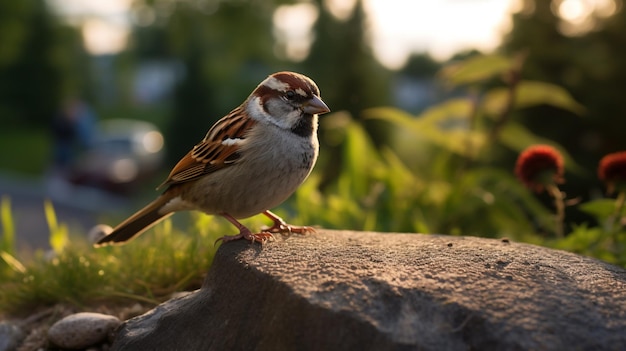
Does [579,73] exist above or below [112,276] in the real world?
above

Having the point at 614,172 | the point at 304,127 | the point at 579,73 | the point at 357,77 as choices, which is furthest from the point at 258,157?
the point at 357,77

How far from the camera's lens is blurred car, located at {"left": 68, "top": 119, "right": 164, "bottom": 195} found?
19297 millimetres

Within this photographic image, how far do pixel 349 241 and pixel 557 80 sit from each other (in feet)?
14.7

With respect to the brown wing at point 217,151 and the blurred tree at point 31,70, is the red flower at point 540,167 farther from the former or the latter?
the blurred tree at point 31,70

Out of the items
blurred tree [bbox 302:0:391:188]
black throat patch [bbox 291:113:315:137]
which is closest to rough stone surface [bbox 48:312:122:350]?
black throat patch [bbox 291:113:315:137]

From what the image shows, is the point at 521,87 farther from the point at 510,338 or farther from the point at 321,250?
the point at 510,338

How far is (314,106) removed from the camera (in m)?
3.61

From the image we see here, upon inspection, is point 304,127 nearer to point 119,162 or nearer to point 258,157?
point 258,157

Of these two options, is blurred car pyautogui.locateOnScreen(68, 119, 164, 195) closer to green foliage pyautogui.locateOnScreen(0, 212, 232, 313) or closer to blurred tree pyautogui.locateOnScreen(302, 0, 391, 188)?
blurred tree pyautogui.locateOnScreen(302, 0, 391, 188)

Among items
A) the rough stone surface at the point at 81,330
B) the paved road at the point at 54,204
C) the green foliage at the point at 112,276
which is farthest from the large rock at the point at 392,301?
the paved road at the point at 54,204

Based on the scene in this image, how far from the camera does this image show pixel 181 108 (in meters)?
20.7

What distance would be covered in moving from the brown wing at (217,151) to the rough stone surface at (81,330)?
0.73 meters

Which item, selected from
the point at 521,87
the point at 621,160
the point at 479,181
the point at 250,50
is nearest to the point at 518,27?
the point at 521,87

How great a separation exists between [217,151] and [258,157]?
307mm
